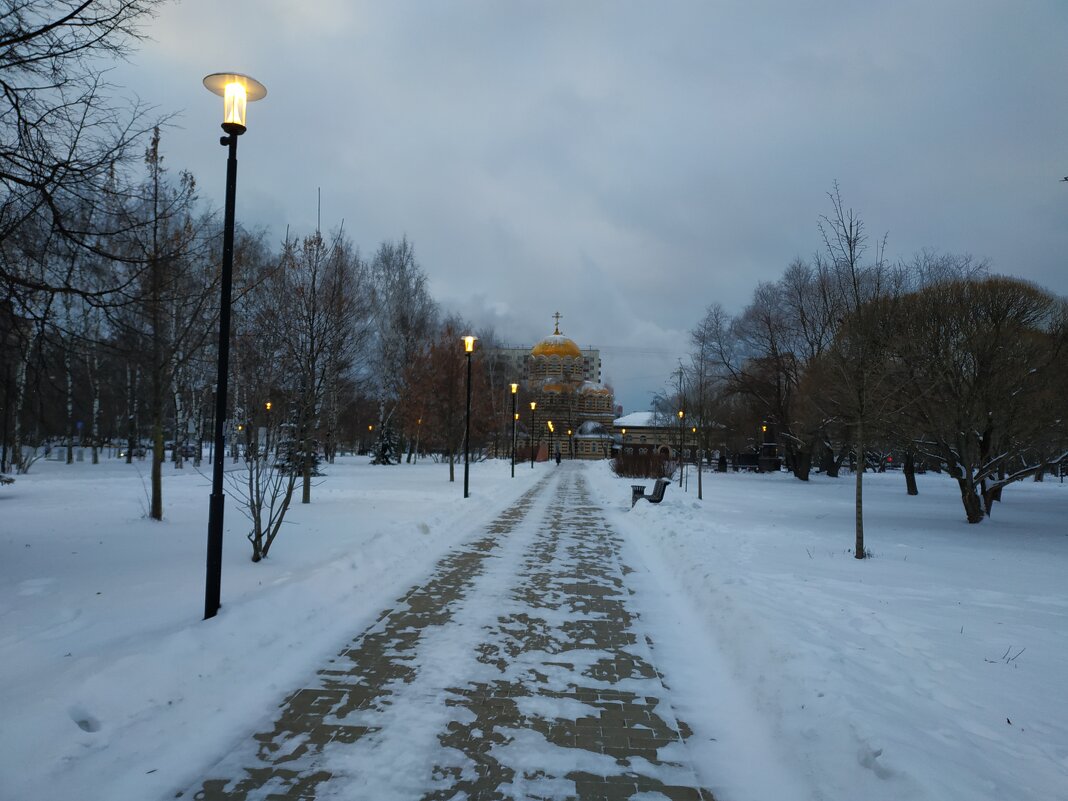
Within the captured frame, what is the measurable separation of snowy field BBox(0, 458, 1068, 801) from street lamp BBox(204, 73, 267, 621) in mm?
431

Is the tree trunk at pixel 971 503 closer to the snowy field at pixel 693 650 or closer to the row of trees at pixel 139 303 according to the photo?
the snowy field at pixel 693 650

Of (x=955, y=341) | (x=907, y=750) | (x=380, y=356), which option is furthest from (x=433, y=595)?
(x=380, y=356)

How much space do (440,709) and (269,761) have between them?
1130 mm

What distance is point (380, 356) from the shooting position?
4125 centimetres

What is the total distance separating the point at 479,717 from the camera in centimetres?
424

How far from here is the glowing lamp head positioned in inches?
230

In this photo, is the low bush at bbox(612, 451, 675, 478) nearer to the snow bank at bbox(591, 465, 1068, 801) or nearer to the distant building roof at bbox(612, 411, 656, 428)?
the snow bank at bbox(591, 465, 1068, 801)

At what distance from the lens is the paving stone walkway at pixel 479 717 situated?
11.2 ft

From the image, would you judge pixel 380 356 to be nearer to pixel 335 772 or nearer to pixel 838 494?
pixel 838 494

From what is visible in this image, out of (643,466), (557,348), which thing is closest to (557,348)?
(557,348)

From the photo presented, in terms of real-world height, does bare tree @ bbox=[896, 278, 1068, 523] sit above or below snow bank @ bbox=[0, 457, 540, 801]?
above

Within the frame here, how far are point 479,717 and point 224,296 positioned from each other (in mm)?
4275

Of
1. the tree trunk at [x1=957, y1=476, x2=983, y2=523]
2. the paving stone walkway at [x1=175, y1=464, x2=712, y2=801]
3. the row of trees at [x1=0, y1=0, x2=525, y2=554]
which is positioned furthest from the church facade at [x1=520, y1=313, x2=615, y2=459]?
the paving stone walkway at [x1=175, y1=464, x2=712, y2=801]

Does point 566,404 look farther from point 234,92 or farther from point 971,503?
point 234,92
